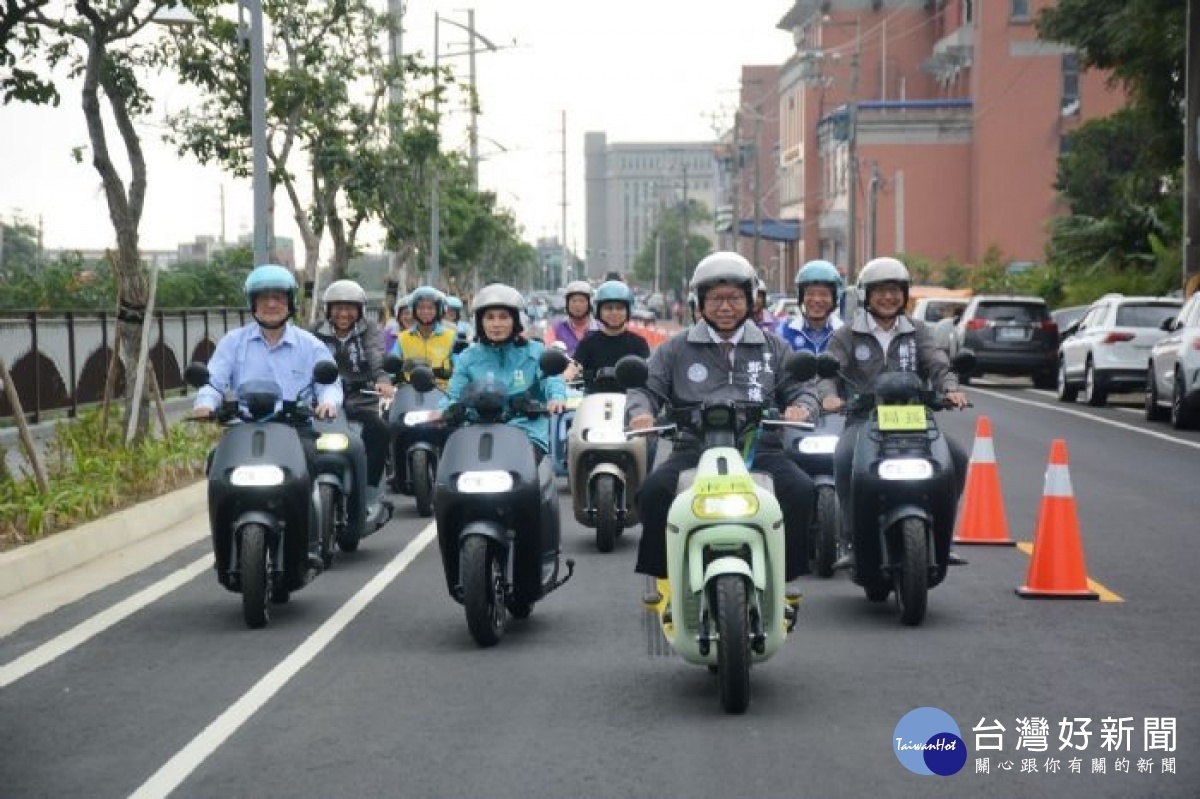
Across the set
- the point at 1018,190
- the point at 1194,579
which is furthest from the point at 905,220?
the point at 1194,579

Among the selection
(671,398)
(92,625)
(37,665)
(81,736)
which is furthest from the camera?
(92,625)

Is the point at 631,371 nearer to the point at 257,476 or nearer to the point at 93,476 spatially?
the point at 257,476

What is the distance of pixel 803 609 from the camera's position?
36.7ft

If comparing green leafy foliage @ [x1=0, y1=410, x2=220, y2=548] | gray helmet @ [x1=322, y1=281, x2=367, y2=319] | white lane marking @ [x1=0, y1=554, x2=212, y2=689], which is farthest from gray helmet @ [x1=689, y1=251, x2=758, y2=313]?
green leafy foliage @ [x1=0, y1=410, x2=220, y2=548]

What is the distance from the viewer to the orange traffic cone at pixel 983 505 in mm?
14289

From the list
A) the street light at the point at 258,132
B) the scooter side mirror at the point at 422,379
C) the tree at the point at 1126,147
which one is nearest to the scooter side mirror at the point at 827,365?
the scooter side mirror at the point at 422,379

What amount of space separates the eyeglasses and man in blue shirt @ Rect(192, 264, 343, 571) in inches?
126

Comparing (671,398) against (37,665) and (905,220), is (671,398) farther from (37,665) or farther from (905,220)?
(905,220)

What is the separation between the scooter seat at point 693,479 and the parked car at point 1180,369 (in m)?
18.7

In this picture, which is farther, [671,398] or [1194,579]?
[1194,579]

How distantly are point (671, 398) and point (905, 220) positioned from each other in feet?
281

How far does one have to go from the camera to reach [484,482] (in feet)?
32.6

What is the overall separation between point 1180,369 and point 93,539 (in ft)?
54.3

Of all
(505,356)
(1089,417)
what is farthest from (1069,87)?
(505,356)
